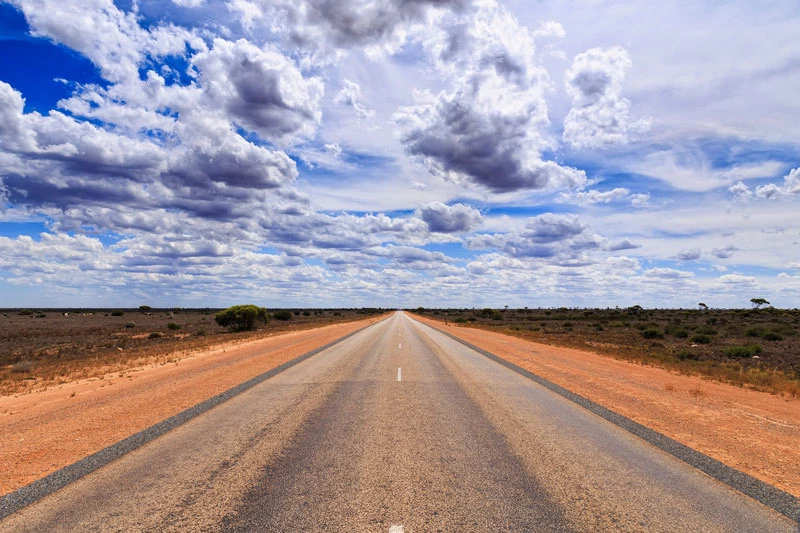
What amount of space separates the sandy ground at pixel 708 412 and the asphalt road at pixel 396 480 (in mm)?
1175

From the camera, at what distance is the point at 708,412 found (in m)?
10.0

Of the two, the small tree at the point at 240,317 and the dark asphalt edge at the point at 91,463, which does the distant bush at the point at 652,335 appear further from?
the small tree at the point at 240,317

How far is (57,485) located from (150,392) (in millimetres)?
6906

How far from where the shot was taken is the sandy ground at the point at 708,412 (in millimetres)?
6738

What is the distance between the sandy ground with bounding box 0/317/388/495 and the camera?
662cm

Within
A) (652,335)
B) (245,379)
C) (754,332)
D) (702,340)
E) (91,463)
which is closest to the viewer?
(91,463)

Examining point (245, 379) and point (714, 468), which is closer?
point (714, 468)

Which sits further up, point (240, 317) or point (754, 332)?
point (240, 317)

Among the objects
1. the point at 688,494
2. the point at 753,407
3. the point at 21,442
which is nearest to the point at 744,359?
the point at 753,407

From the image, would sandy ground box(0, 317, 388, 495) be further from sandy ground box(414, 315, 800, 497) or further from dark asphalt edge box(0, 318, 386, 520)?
sandy ground box(414, 315, 800, 497)

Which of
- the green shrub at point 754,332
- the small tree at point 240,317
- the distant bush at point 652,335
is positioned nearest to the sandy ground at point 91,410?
the small tree at point 240,317

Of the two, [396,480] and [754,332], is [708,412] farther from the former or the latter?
[754,332]

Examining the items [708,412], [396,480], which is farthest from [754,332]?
[396,480]

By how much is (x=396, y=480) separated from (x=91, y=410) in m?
8.20
